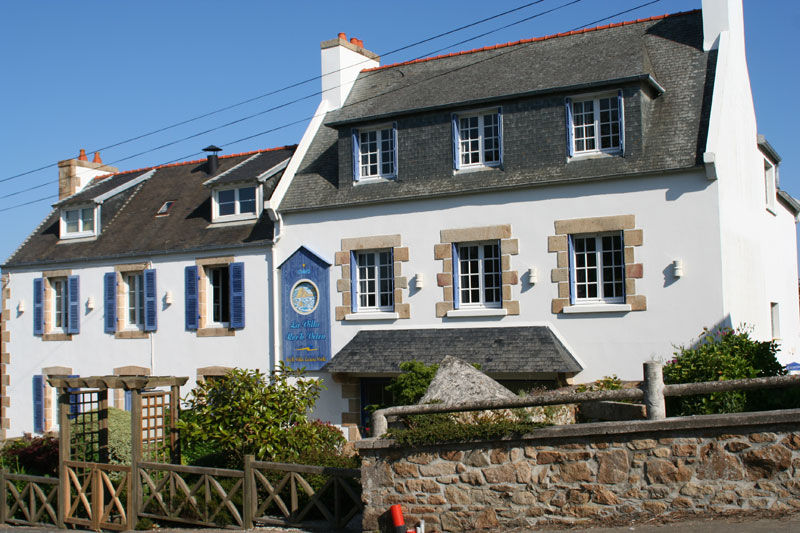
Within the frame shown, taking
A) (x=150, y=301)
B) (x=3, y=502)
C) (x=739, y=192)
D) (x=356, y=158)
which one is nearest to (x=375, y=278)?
(x=356, y=158)

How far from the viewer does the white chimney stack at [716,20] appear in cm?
1559

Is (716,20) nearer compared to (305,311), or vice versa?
(716,20)

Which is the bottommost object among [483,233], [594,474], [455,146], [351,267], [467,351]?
[594,474]

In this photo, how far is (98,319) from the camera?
2108cm

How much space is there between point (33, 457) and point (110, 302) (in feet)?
18.1

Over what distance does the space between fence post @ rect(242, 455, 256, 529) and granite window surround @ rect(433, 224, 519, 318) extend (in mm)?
6137

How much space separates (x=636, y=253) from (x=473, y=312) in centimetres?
317

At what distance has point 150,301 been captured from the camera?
20188 mm

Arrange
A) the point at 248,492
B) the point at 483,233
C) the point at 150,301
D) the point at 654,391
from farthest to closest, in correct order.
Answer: the point at 150,301
the point at 483,233
the point at 248,492
the point at 654,391

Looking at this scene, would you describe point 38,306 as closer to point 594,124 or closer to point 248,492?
point 248,492

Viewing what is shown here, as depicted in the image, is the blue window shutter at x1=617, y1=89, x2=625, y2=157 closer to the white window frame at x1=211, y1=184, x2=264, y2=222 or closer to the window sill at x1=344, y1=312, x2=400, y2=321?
the window sill at x1=344, y1=312, x2=400, y2=321

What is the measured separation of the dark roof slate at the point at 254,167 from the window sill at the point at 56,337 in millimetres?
5598

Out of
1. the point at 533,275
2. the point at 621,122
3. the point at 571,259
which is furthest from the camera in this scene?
the point at 533,275

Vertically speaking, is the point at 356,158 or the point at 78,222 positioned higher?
the point at 356,158
